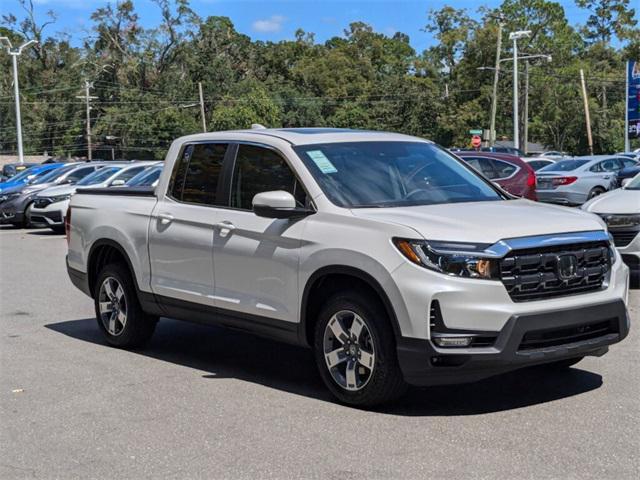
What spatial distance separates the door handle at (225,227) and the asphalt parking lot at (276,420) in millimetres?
1150

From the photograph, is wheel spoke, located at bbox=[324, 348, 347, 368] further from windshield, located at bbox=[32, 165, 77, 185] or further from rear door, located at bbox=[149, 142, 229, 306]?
windshield, located at bbox=[32, 165, 77, 185]

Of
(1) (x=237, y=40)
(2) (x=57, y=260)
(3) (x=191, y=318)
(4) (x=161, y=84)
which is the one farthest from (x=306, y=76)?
(3) (x=191, y=318)

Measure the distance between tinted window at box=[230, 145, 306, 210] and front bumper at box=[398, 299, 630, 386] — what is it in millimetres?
1659

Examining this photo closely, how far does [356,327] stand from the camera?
18.9 feet

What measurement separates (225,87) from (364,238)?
86.2 metres

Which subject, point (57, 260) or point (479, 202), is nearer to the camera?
point (479, 202)

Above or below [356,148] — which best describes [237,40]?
above

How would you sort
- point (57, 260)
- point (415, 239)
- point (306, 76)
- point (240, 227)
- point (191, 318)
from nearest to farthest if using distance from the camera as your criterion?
1. point (415, 239)
2. point (240, 227)
3. point (191, 318)
4. point (57, 260)
5. point (306, 76)

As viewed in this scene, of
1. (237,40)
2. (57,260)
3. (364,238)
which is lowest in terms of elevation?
(57,260)

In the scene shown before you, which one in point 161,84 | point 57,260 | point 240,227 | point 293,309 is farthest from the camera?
point 161,84

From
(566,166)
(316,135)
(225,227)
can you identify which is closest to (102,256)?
(225,227)

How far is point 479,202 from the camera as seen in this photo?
6.34 meters

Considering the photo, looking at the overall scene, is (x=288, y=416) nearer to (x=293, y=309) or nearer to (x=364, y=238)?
(x=293, y=309)

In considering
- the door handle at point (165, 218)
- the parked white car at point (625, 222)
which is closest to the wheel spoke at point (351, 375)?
the door handle at point (165, 218)
